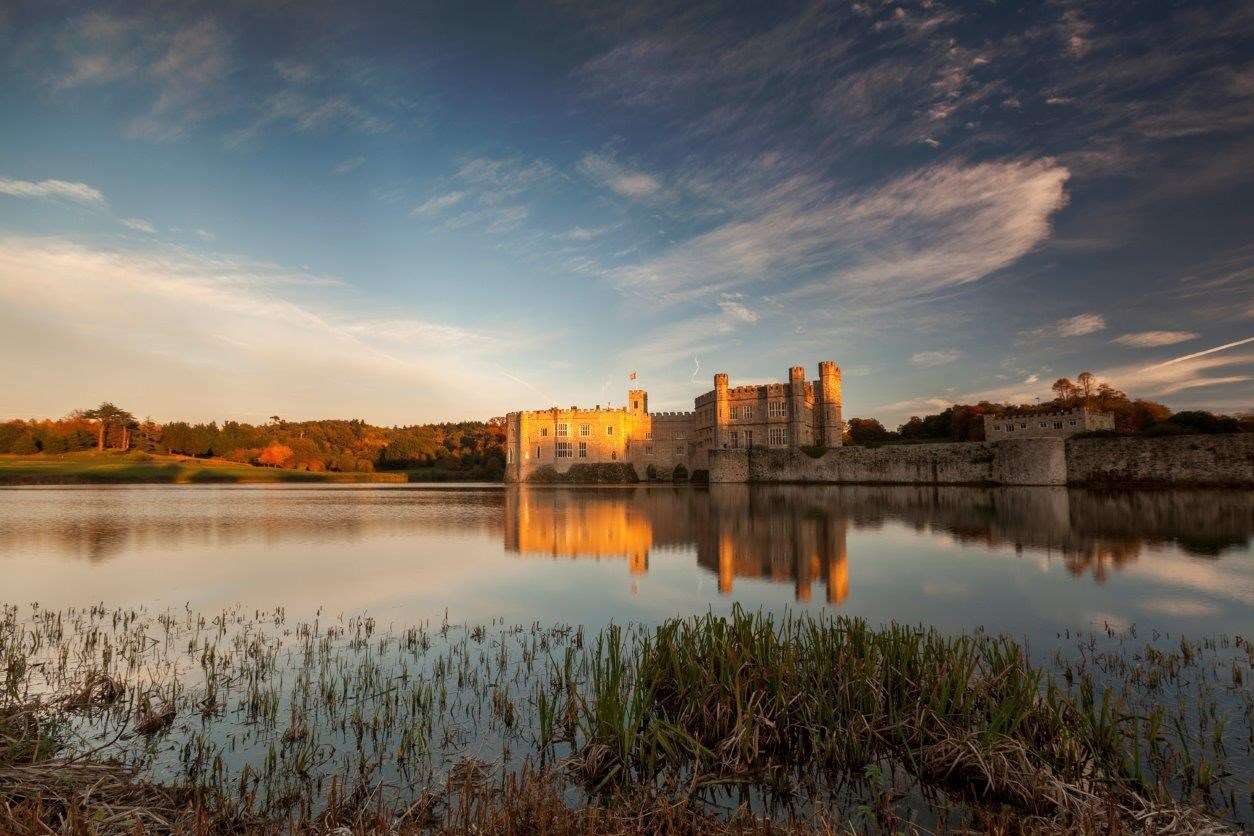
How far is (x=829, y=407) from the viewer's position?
5288cm

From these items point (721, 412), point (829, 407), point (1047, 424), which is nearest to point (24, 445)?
point (721, 412)

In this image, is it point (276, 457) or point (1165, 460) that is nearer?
point (1165, 460)

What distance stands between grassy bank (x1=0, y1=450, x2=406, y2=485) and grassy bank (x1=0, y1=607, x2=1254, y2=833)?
63.8 m

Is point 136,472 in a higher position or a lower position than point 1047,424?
lower

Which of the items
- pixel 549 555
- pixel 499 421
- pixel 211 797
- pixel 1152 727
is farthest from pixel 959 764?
pixel 499 421

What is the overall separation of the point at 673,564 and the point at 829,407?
43.0 m

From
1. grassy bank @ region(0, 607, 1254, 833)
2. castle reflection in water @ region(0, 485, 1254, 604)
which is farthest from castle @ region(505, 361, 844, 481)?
grassy bank @ region(0, 607, 1254, 833)

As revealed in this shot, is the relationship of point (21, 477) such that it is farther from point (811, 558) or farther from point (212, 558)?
point (811, 558)

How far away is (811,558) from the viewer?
13562 millimetres

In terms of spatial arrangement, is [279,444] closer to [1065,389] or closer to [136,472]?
[136,472]

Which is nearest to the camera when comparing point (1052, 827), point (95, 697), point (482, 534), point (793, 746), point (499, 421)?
point (1052, 827)

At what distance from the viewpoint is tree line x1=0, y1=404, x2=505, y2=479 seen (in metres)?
76.7

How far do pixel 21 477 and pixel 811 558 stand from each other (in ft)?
228

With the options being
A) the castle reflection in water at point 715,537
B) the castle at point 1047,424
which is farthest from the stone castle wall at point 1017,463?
the castle reflection in water at point 715,537
